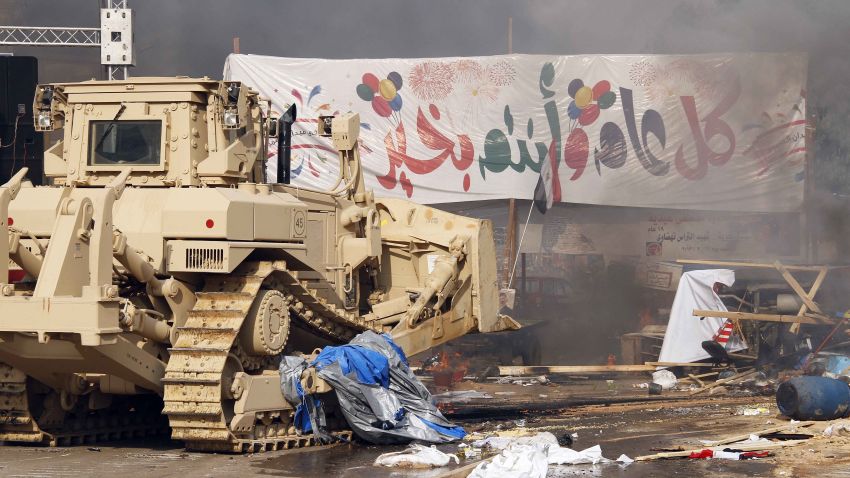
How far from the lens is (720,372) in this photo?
19.3 m

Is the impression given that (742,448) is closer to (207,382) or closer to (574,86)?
(207,382)

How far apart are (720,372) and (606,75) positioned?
781 centimetres

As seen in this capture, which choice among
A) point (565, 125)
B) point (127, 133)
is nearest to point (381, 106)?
point (565, 125)

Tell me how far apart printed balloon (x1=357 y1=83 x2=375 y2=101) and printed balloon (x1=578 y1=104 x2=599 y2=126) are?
387cm

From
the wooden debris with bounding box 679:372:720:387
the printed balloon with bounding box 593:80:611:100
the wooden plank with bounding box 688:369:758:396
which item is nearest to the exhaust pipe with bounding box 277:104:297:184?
the wooden plank with bounding box 688:369:758:396

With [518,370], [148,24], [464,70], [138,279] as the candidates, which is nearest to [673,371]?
[518,370]

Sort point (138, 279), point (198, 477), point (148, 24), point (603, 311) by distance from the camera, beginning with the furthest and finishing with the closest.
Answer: point (148, 24) → point (603, 311) → point (138, 279) → point (198, 477)

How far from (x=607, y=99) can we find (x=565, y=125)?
0.89m

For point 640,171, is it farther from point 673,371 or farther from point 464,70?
point 673,371

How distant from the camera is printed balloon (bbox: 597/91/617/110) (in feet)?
83.4

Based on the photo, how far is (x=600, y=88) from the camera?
2550 cm

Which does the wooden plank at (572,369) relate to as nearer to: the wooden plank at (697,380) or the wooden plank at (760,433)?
the wooden plank at (697,380)

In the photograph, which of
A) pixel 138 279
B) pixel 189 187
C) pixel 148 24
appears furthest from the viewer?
pixel 148 24

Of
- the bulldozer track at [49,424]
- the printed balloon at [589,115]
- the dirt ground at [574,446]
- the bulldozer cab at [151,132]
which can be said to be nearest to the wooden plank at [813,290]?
the dirt ground at [574,446]
